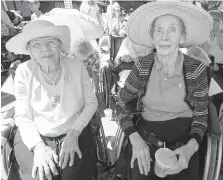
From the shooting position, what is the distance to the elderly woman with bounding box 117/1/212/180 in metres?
1.63

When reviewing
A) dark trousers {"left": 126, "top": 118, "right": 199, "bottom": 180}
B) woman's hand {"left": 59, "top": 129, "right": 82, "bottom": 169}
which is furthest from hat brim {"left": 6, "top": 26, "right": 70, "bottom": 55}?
dark trousers {"left": 126, "top": 118, "right": 199, "bottom": 180}

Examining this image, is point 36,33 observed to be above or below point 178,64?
above

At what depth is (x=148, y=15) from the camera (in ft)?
5.71

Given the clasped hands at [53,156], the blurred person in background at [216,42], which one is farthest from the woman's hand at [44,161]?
the blurred person in background at [216,42]

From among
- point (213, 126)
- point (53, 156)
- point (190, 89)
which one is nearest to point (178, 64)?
point (190, 89)

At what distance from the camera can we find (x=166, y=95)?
1.79m

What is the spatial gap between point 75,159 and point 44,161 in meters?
0.24

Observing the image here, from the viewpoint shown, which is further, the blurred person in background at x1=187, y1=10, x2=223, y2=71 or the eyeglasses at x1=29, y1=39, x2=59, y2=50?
the blurred person in background at x1=187, y1=10, x2=223, y2=71

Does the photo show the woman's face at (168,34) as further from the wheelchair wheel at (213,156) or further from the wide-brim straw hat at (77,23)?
the wide-brim straw hat at (77,23)

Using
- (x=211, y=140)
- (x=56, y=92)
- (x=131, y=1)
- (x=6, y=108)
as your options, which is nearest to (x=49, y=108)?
(x=56, y=92)

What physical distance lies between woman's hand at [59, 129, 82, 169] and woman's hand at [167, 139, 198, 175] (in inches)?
26.8

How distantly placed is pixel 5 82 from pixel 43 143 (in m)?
3.74

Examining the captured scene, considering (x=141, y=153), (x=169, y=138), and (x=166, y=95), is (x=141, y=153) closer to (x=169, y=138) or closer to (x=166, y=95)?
(x=169, y=138)

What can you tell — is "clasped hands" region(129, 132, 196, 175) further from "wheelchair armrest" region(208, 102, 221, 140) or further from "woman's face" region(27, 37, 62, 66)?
"woman's face" region(27, 37, 62, 66)
